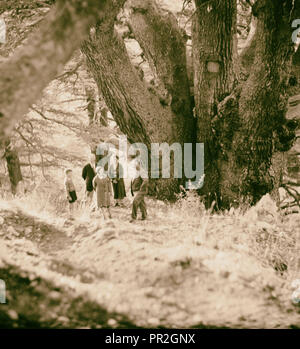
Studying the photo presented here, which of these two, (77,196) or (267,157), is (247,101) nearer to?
(267,157)

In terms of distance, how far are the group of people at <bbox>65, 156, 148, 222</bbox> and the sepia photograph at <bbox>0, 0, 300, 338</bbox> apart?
2 cm

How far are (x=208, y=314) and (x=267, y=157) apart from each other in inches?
96.2

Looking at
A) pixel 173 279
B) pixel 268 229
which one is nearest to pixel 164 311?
pixel 173 279

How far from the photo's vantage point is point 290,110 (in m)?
4.84

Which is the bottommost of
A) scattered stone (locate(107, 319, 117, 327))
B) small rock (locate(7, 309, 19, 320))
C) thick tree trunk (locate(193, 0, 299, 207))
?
scattered stone (locate(107, 319, 117, 327))

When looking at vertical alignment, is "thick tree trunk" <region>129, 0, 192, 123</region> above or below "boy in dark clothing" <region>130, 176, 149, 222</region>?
above

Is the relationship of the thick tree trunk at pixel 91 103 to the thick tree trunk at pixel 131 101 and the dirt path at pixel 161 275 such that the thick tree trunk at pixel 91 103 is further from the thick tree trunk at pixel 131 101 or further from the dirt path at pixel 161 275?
the dirt path at pixel 161 275

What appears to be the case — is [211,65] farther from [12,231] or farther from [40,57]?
[12,231]

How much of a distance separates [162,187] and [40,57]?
10.1 ft

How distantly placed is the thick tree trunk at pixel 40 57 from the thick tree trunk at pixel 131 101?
2164 millimetres

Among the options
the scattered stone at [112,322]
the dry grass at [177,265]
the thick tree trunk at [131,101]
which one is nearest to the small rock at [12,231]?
the dry grass at [177,265]

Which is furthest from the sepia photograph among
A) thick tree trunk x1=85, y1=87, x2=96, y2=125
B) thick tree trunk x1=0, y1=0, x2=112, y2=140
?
thick tree trunk x1=85, y1=87, x2=96, y2=125

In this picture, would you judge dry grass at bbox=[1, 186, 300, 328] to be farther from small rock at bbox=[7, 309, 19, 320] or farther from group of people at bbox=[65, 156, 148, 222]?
small rock at bbox=[7, 309, 19, 320]

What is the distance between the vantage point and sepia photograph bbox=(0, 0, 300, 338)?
98.7 inches
